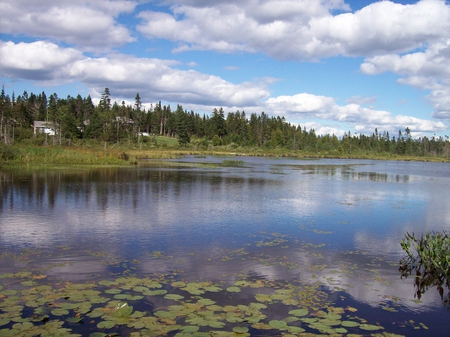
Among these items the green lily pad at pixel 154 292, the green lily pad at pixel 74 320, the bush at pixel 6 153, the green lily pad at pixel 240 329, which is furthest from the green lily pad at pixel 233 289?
the bush at pixel 6 153

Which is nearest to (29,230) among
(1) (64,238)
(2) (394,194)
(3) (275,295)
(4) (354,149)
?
(1) (64,238)

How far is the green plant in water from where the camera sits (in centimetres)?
935

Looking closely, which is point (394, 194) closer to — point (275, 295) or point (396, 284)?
point (396, 284)

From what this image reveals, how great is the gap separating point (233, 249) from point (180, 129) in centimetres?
9850

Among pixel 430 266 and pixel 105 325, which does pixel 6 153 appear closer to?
pixel 105 325

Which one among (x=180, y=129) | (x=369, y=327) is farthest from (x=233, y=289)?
(x=180, y=129)

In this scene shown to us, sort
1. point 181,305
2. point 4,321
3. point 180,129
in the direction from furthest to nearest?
point 180,129 < point 181,305 < point 4,321

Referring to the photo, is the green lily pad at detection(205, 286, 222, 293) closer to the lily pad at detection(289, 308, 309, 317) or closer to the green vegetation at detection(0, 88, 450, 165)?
the lily pad at detection(289, 308, 309, 317)

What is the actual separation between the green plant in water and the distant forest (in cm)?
7472

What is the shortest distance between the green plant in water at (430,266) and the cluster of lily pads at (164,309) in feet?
9.45

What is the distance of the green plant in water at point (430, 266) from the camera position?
30.7ft

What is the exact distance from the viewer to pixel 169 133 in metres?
137

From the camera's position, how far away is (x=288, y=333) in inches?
255

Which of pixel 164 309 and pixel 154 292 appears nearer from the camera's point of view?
pixel 164 309
